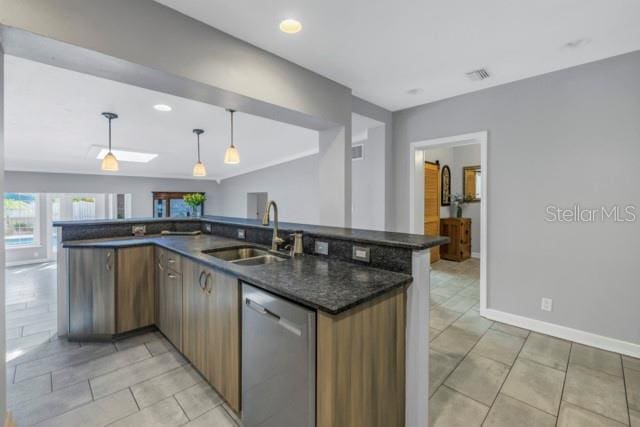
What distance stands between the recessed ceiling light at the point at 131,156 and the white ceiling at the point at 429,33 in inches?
182

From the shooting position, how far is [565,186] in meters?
2.81

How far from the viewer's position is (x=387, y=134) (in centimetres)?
408

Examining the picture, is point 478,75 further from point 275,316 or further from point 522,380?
point 275,316

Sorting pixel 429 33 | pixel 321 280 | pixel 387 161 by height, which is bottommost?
pixel 321 280

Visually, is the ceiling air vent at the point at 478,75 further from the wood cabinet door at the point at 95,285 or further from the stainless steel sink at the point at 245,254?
the wood cabinet door at the point at 95,285

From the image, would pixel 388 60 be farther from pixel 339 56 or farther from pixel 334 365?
pixel 334 365

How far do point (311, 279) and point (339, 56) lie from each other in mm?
2016

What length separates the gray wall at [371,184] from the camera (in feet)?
13.4

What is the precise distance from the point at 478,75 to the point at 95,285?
4.21 m

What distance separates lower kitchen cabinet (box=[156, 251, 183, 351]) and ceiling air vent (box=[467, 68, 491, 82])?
3.32 metres

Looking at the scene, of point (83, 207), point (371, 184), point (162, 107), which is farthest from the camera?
point (83, 207)

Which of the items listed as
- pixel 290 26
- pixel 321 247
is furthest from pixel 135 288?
pixel 290 26

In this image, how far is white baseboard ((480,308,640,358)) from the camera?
2.52m

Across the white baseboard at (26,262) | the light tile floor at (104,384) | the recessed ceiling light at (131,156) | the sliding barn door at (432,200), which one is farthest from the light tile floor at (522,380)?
the white baseboard at (26,262)
